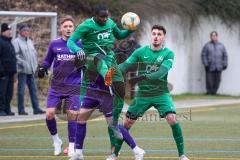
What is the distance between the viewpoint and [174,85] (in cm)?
3084

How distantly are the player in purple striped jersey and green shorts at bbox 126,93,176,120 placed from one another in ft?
4.38

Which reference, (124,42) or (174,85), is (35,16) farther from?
(174,85)

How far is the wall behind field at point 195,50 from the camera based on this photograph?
3095 centimetres

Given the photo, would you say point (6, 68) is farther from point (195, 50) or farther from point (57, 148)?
point (195, 50)

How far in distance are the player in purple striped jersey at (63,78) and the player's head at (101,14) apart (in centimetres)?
135

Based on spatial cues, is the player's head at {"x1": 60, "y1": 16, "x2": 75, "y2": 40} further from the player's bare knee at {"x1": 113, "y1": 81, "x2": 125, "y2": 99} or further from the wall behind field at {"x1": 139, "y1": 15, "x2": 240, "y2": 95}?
the wall behind field at {"x1": 139, "y1": 15, "x2": 240, "y2": 95}

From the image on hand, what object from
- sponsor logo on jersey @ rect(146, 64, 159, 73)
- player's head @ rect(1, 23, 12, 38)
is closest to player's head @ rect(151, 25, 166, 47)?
sponsor logo on jersey @ rect(146, 64, 159, 73)

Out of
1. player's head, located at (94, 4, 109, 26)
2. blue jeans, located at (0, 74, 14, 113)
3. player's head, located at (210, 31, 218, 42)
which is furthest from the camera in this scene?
player's head, located at (210, 31, 218, 42)

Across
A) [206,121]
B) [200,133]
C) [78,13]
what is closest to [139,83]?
[200,133]

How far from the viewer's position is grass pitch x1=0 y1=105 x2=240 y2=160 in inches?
555

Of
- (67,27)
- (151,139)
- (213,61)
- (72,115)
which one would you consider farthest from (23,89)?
(213,61)

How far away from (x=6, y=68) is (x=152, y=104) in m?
9.01

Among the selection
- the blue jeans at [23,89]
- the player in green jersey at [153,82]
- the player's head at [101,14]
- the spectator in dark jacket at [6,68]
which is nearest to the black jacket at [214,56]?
the blue jeans at [23,89]

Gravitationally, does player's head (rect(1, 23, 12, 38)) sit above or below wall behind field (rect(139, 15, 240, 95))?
above
